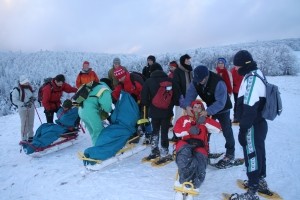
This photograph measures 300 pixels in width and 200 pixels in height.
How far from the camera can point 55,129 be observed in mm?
7078

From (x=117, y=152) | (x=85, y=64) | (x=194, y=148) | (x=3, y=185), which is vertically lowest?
(x=3, y=185)

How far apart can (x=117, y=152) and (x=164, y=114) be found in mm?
1276

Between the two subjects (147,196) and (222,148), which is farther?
(222,148)

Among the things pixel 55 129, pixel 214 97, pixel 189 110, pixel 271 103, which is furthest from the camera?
pixel 55 129

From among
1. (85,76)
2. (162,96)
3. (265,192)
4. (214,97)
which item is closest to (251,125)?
(265,192)

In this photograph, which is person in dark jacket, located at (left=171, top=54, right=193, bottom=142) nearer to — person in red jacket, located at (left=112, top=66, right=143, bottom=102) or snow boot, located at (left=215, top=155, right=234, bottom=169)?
person in red jacket, located at (left=112, top=66, right=143, bottom=102)

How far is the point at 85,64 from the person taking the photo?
8695mm

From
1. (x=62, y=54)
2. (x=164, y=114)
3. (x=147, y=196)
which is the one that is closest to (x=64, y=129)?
(x=164, y=114)

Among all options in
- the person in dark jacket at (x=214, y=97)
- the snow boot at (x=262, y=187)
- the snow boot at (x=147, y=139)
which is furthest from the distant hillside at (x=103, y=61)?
the snow boot at (x=262, y=187)

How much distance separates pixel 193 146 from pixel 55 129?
3.94 m

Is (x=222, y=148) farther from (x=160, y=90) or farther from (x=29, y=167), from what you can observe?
(x=29, y=167)

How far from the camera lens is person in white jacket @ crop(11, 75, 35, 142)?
764 cm

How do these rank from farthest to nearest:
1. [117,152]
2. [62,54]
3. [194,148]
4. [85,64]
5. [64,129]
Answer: [62,54], [85,64], [64,129], [117,152], [194,148]

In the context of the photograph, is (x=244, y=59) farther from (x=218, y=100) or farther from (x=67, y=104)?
(x=67, y=104)
